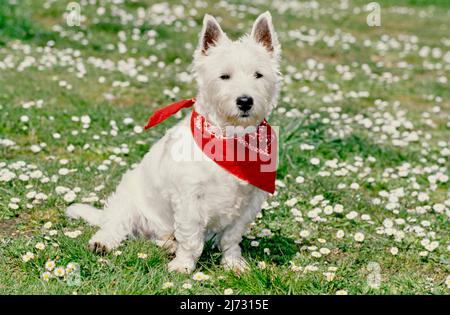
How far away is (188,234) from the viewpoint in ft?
16.9

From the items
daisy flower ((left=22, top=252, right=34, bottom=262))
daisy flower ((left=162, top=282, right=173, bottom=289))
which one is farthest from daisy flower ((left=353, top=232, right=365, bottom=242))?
daisy flower ((left=22, top=252, right=34, bottom=262))

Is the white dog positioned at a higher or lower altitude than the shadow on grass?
higher

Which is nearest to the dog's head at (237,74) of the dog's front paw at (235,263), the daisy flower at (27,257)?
the dog's front paw at (235,263)

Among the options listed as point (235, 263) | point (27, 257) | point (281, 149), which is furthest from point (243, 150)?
point (281, 149)

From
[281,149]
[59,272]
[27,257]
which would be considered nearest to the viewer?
[59,272]

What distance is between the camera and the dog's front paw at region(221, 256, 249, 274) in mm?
5238

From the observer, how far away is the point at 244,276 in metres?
5.00

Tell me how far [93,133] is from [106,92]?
6.67 feet

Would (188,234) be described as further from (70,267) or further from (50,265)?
(50,265)

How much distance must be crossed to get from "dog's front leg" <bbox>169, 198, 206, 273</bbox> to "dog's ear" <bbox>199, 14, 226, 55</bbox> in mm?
1188

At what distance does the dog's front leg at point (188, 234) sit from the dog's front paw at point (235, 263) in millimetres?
249

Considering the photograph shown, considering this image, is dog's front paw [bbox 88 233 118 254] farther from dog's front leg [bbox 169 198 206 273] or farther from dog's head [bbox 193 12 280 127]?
dog's head [bbox 193 12 280 127]

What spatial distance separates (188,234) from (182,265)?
0.25 meters
